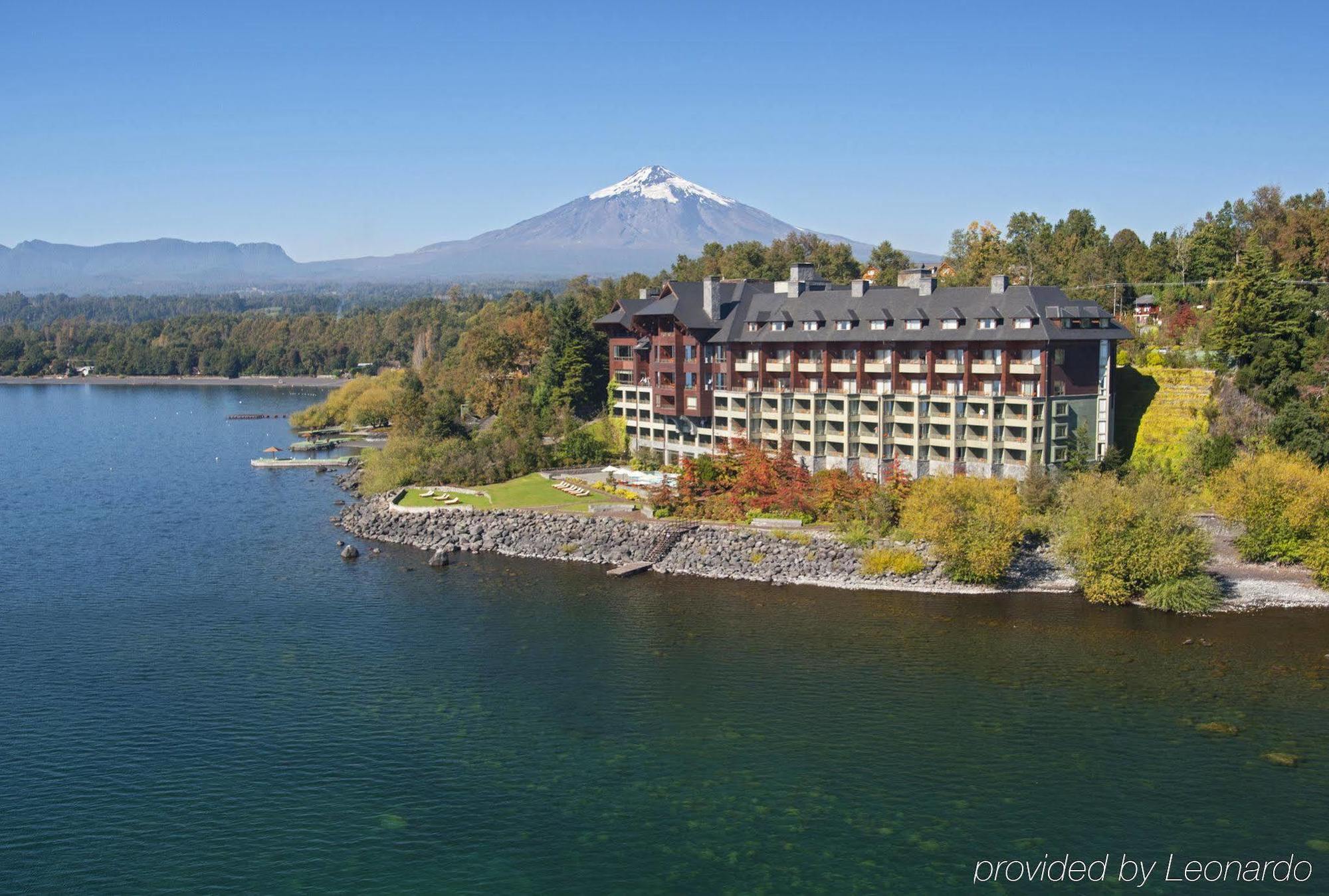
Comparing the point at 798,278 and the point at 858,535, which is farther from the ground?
the point at 798,278

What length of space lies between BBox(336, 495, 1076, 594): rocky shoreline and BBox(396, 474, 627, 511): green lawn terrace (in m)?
1.64

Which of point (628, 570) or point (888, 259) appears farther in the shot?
point (888, 259)

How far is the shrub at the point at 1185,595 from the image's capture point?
1725 inches

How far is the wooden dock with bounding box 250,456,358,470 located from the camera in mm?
89312

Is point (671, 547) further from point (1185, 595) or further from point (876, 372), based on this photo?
point (1185, 595)

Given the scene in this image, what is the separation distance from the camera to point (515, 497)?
213ft

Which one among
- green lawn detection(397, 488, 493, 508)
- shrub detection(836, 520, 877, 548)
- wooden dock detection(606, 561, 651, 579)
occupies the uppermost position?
shrub detection(836, 520, 877, 548)

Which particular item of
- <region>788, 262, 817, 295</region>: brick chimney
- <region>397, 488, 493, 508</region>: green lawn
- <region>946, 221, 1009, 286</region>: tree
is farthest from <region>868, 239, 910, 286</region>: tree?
<region>397, 488, 493, 508</region>: green lawn

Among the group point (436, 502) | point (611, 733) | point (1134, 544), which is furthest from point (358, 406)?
point (1134, 544)

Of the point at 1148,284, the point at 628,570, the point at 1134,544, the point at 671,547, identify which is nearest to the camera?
the point at 1134,544

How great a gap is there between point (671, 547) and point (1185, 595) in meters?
23.4

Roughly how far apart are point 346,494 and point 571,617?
34895 mm

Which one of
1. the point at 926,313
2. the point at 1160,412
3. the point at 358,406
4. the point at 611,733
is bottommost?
the point at 611,733

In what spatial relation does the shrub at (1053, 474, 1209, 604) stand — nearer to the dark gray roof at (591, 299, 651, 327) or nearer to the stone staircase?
the stone staircase
